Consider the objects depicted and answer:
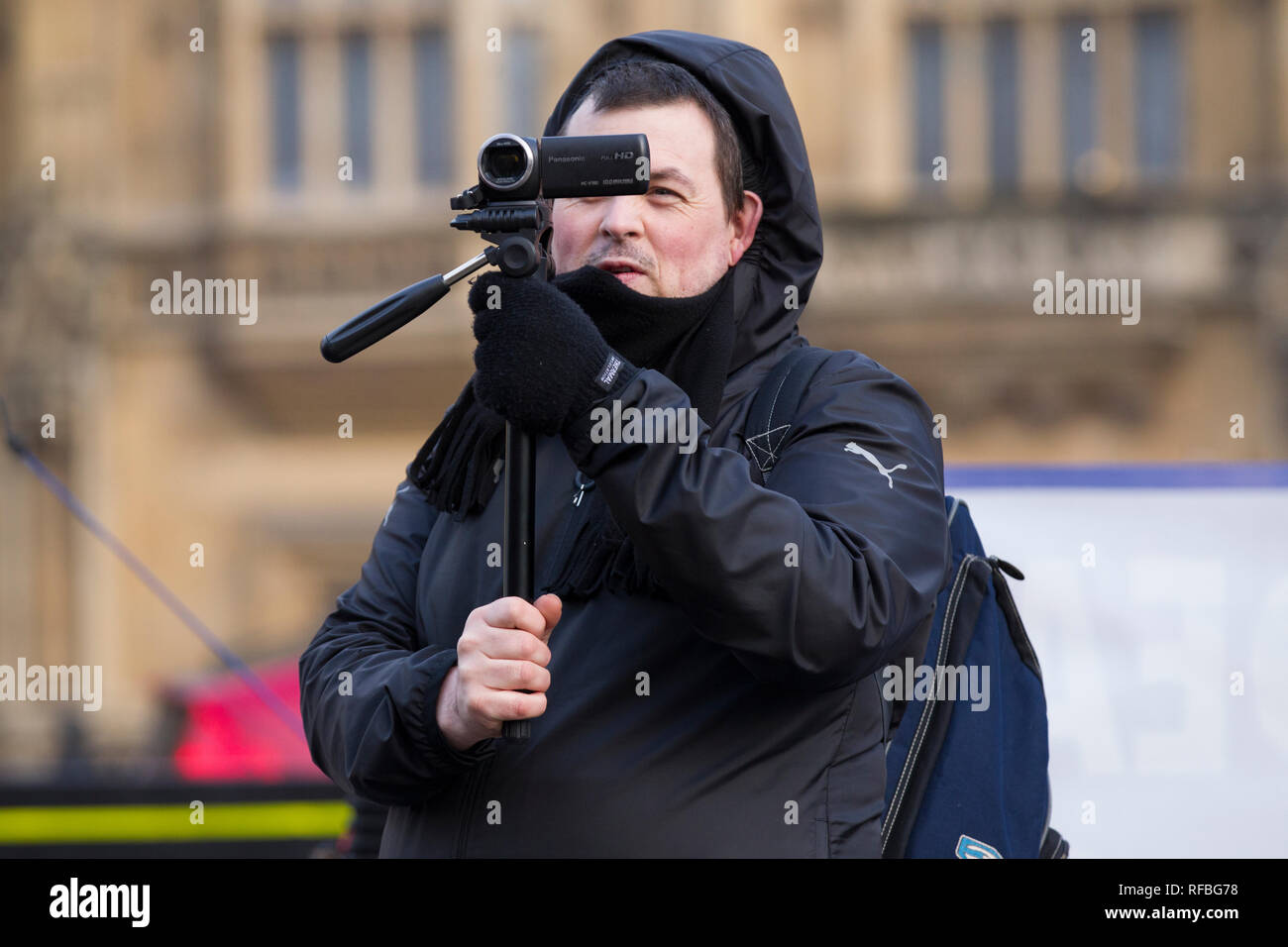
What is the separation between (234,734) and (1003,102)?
804cm

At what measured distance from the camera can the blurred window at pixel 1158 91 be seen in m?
12.5

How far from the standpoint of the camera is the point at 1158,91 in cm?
1253

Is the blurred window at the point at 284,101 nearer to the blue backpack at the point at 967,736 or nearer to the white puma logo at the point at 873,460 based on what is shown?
the blue backpack at the point at 967,736

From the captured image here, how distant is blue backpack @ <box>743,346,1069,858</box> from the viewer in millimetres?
2100

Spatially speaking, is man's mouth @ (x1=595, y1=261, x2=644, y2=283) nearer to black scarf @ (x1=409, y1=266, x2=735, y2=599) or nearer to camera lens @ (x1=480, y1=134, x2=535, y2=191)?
black scarf @ (x1=409, y1=266, x2=735, y2=599)

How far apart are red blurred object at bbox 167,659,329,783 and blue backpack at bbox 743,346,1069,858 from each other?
5.01 metres

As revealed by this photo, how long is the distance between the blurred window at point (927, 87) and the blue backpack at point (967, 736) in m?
10.8

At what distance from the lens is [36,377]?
13.0 metres

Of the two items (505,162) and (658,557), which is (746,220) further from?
(658,557)
